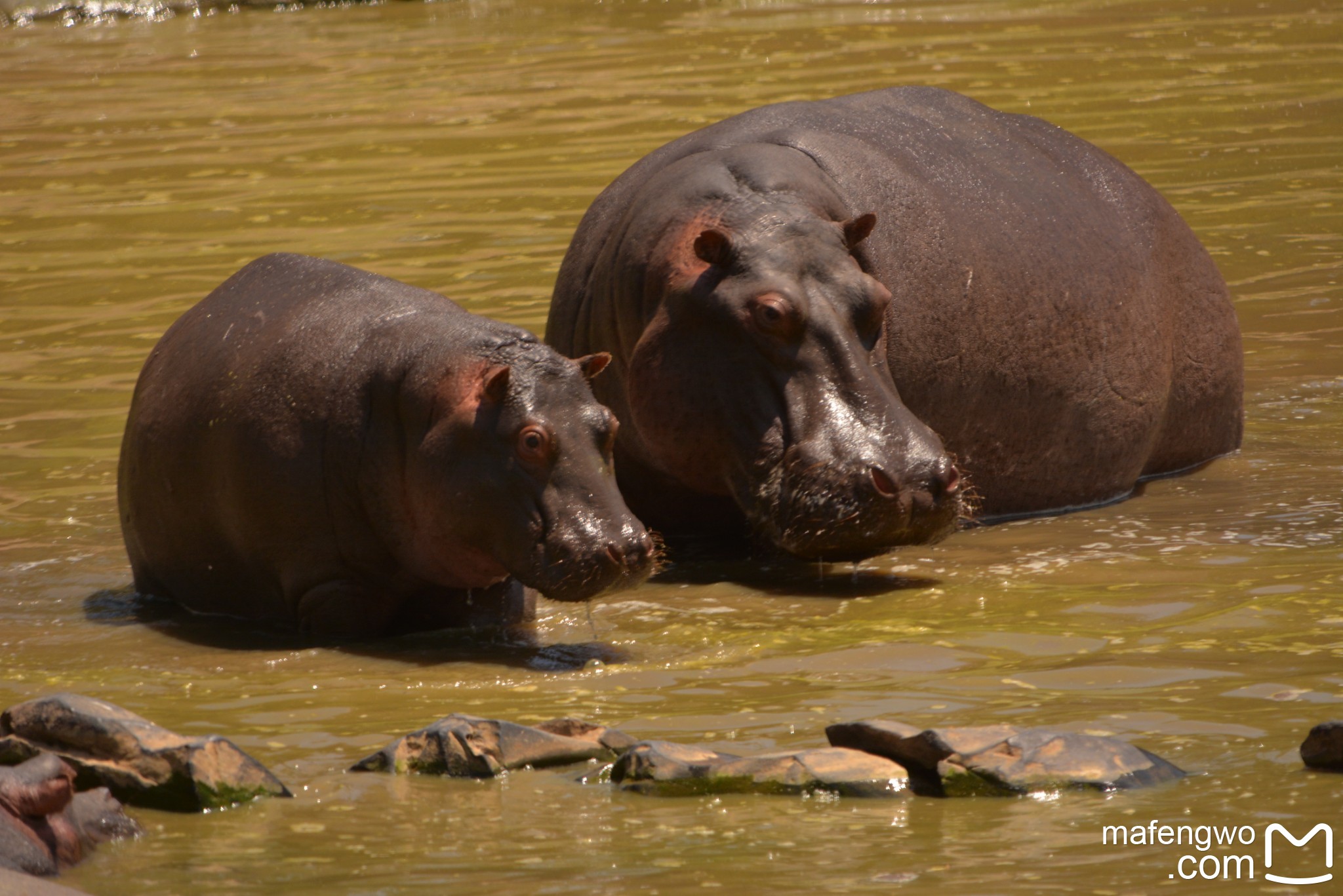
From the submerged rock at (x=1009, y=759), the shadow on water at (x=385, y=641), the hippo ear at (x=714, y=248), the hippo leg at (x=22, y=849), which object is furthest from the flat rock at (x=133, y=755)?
the hippo ear at (x=714, y=248)

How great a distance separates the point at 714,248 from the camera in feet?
21.6

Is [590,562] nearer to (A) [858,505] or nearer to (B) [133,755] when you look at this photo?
(A) [858,505]

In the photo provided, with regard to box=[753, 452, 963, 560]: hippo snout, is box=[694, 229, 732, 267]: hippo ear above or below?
above

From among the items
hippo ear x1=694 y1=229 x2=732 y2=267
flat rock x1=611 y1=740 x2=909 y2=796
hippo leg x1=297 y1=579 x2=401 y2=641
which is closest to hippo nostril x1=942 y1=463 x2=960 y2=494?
hippo ear x1=694 y1=229 x2=732 y2=267

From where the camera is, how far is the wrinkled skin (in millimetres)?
3525

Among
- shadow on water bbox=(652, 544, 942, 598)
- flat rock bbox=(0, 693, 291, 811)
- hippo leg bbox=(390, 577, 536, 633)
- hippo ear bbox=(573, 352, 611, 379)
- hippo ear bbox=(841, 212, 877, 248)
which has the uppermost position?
hippo ear bbox=(841, 212, 877, 248)

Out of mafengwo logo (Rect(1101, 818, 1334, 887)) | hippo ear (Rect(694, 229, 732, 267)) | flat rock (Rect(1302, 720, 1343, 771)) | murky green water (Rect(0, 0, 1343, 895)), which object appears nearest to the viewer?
mafengwo logo (Rect(1101, 818, 1334, 887))

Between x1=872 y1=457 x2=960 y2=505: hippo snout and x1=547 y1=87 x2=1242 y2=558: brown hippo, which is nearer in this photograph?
x1=872 y1=457 x2=960 y2=505: hippo snout

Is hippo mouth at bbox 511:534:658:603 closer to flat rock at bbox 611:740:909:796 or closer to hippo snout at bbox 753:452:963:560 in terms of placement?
hippo snout at bbox 753:452:963:560

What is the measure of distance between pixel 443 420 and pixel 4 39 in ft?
→ 63.6

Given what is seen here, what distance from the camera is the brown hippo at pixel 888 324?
6379 millimetres

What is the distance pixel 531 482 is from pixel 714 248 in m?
1.26

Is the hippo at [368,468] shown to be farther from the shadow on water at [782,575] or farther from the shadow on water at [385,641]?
the shadow on water at [782,575]

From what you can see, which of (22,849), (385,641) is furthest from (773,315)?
(22,849)
